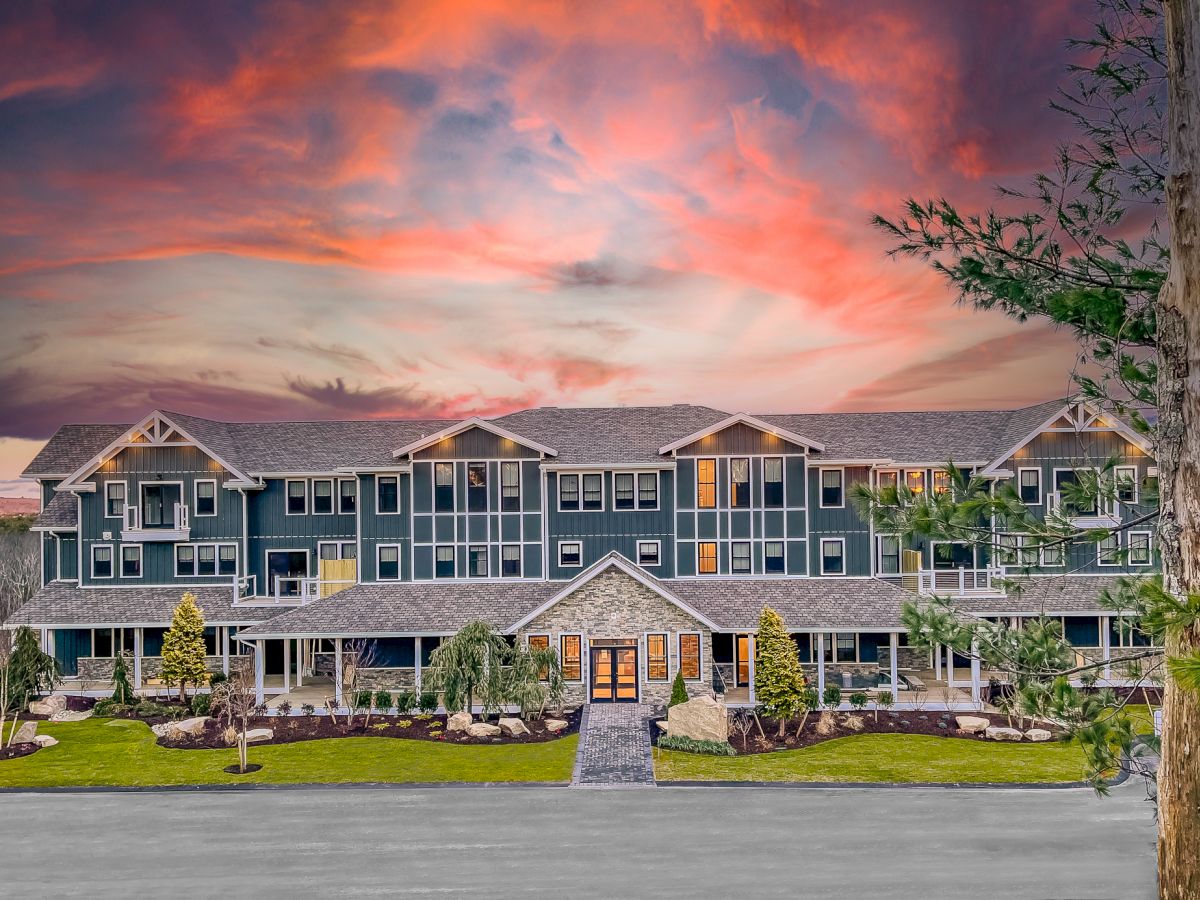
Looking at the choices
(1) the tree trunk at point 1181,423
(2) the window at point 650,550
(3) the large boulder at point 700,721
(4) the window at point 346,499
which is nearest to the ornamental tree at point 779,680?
(3) the large boulder at point 700,721

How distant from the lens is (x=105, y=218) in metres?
29.1

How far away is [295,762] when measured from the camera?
72.1 ft

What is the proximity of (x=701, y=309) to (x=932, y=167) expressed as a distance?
14635 mm

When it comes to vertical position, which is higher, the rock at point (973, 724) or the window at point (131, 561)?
the window at point (131, 561)

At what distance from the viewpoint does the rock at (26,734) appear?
24047mm

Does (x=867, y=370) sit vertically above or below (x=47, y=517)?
above

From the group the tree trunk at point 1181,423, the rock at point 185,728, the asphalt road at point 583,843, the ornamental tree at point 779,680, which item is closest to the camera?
the tree trunk at point 1181,423

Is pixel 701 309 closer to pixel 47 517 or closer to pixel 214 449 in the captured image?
pixel 214 449

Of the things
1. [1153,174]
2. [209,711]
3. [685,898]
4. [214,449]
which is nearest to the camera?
[1153,174]

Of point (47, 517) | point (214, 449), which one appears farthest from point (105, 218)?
point (47, 517)

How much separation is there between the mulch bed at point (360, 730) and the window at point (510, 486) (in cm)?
893

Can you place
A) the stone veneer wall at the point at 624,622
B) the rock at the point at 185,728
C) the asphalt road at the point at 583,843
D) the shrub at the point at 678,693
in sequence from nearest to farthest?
the asphalt road at the point at 583,843 → the rock at the point at 185,728 → the shrub at the point at 678,693 → the stone veneer wall at the point at 624,622

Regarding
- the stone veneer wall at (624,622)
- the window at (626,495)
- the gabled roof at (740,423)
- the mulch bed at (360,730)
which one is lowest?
the mulch bed at (360,730)

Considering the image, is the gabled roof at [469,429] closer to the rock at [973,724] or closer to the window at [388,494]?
the window at [388,494]
